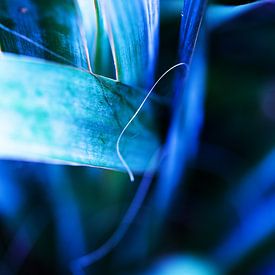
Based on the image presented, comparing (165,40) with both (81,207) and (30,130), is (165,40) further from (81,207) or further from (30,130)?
(81,207)

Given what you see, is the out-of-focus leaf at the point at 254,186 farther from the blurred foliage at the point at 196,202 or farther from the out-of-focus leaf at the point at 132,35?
the out-of-focus leaf at the point at 132,35

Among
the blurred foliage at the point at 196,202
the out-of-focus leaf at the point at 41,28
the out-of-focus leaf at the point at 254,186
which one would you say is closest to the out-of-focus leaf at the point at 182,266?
the blurred foliage at the point at 196,202

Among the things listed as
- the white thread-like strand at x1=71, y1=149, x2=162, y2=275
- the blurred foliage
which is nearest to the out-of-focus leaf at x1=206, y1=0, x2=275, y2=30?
the blurred foliage

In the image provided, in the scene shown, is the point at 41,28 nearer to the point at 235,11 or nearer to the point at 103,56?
the point at 103,56

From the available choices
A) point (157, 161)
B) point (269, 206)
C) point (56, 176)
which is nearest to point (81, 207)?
point (56, 176)

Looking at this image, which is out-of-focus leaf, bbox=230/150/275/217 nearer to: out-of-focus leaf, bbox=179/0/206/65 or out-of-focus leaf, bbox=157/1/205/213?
out-of-focus leaf, bbox=157/1/205/213
